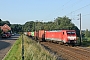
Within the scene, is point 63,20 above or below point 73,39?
above

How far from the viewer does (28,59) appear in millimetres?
14031

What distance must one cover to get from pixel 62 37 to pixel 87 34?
7665cm

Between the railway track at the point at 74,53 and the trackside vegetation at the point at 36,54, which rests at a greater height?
the trackside vegetation at the point at 36,54

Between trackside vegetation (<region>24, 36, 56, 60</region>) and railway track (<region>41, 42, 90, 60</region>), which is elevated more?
trackside vegetation (<region>24, 36, 56, 60</region>)

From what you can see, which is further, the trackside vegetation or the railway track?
the railway track

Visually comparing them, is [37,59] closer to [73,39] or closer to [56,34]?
[73,39]

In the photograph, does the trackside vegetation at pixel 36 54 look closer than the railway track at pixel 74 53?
Yes

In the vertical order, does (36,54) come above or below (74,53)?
above

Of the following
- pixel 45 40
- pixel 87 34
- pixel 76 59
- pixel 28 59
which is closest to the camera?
pixel 28 59

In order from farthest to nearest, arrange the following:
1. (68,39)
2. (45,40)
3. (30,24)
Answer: (30,24)
(45,40)
(68,39)

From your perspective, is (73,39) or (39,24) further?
(39,24)

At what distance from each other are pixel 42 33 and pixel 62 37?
25.9 metres

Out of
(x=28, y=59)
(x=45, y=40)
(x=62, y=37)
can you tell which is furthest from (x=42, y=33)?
(x=28, y=59)

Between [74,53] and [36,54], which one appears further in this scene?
[74,53]
